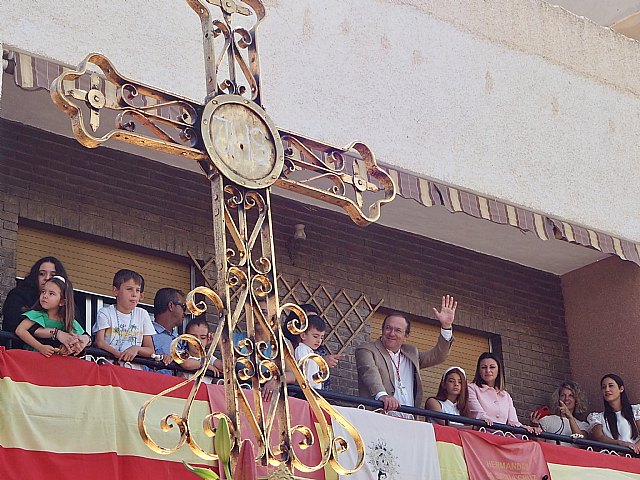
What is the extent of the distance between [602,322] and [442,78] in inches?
129

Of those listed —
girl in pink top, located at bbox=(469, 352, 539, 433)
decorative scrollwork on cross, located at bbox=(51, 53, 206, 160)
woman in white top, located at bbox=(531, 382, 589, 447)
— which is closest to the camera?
decorative scrollwork on cross, located at bbox=(51, 53, 206, 160)

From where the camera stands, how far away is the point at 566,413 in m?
12.2

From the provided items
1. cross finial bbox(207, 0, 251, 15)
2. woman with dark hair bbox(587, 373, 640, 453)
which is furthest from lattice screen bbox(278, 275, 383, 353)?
cross finial bbox(207, 0, 251, 15)

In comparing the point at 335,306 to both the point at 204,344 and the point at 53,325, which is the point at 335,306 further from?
the point at 53,325

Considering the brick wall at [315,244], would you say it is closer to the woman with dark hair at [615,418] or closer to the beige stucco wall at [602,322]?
the beige stucco wall at [602,322]

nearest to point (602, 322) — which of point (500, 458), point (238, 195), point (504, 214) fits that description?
point (504, 214)

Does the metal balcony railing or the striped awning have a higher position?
the striped awning

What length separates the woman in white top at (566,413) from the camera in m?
12.0

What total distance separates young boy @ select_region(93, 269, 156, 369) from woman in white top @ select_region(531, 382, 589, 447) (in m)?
4.40

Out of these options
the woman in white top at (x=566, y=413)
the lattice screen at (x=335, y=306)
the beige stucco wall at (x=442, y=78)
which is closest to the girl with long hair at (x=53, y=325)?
the beige stucco wall at (x=442, y=78)

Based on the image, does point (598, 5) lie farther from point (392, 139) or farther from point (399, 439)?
point (399, 439)

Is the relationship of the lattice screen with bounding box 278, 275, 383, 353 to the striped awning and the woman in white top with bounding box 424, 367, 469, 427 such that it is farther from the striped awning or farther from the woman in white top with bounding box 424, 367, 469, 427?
the striped awning

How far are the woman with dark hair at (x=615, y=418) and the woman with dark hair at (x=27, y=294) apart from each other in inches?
217

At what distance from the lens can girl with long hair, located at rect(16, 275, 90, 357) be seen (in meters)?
8.16
